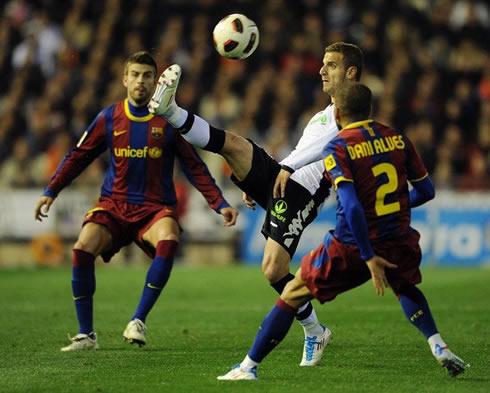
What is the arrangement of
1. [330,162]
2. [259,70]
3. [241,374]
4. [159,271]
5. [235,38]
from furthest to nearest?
1. [259,70]
2. [159,271]
3. [235,38]
4. [241,374]
5. [330,162]

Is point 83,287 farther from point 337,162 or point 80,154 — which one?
point 337,162

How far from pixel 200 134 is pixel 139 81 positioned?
152 cm

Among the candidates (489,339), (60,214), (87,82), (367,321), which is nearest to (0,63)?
(87,82)

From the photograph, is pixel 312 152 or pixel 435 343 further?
pixel 312 152

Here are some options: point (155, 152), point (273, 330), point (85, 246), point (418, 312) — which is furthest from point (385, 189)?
point (85, 246)

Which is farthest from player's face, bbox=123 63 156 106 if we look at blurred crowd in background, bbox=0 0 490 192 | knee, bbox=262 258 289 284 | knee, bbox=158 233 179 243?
blurred crowd in background, bbox=0 0 490 192

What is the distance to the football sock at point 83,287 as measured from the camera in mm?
9070

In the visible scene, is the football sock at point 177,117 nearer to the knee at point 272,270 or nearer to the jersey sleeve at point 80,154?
the knee at point 272,270

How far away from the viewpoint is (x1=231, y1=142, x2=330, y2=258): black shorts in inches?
323

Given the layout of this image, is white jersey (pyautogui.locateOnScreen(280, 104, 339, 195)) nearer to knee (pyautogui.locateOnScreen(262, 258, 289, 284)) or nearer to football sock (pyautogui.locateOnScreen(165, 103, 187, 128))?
knee (pyautogui.locateOnScreen(262, 258, 289, 284))

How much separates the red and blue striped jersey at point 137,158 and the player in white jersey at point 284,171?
109 cm

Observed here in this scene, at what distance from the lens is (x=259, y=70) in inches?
870

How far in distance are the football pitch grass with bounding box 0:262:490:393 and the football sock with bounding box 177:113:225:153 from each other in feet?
5.43

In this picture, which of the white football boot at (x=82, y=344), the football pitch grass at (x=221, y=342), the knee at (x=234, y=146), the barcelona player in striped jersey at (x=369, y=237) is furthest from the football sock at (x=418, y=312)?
the white football boot at (x=82, y=344)
